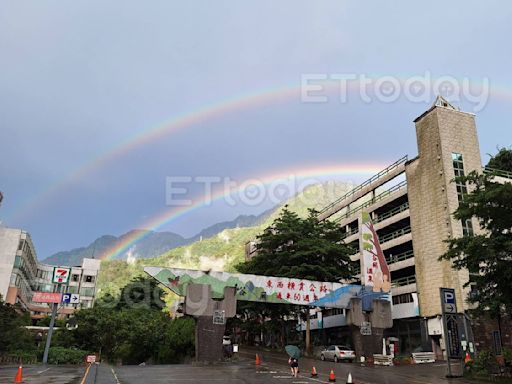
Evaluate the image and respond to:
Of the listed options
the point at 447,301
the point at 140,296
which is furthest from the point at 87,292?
the point at 447,301

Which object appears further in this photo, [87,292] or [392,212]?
[87,292]

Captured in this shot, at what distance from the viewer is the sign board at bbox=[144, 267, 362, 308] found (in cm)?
3105

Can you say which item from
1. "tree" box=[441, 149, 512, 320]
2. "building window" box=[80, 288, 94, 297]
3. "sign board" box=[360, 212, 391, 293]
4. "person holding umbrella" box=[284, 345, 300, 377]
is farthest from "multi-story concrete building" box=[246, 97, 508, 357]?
"building window" box=[80, 288, 94, 297]

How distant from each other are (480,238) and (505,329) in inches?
1004

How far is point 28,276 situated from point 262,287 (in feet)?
210

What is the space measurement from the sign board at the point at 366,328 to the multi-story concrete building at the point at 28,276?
37039 mm

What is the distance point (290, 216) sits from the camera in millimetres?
45125

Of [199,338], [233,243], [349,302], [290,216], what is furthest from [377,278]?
[233,243]

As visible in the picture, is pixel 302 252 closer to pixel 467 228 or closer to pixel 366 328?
pixel 366 328

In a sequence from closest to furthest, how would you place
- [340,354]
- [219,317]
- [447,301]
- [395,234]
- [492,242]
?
[492,242], [447,301], [219,317], [340,354], [395,234]

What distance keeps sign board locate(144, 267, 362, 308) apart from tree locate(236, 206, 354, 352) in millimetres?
3754

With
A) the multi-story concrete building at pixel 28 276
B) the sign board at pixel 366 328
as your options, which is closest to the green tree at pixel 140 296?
the multi-story concrete building at pixel 28 276

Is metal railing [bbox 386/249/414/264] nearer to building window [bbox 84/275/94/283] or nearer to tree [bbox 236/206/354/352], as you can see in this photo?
tree [bbox 236/206/354/352]

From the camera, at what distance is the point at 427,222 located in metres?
44.3
